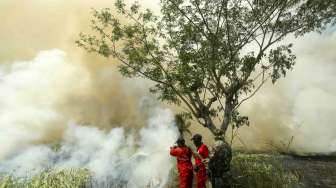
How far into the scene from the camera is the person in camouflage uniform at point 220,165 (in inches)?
685

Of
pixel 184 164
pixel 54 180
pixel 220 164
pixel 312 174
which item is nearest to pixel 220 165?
pixel 220 164

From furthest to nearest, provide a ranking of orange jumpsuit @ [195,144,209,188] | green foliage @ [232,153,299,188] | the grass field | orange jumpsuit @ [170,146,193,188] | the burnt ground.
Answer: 1. the burnt ground
2. green foliage @ [232,153,299,188]
3. the grass field
4. orange jumpsuit @ [170,146,193,188]
5. orange jumpsuit @ [195,144,209,188]

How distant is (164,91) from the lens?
2772cm

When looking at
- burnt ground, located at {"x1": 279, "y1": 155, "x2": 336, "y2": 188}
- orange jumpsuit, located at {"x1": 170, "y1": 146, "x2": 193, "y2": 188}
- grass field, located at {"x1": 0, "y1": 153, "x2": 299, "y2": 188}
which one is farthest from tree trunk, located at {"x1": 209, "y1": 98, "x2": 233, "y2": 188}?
burnt ground, located at {"x1": 279, "y1": 155, "x2": 336, "y2": 188}

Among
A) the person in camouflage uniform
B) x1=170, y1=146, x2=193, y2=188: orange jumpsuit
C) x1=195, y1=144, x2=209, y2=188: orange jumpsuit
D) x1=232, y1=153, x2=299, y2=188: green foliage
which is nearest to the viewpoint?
the person in camouflage uniform

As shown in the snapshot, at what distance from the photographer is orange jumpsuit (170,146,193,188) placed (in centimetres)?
1795

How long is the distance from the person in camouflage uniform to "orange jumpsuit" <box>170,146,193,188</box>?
0.92m

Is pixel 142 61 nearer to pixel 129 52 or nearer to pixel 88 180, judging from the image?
pixel 129 52

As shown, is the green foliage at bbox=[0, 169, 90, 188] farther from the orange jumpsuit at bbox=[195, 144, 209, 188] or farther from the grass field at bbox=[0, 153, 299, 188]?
the orange jumpsuit at bbox=[195, 144, 209, 188]

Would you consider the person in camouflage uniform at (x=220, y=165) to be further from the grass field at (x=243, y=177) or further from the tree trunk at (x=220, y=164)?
the grass field at (x=243, y=177)

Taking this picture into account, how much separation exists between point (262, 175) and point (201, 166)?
4.77m

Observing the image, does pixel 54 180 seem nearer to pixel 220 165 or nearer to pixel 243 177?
pixel 220 165

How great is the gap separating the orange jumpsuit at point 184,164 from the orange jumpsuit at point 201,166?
1.25 ft

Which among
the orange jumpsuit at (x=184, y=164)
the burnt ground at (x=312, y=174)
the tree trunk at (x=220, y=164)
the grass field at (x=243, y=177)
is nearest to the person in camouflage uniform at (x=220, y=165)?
the tree trunk at (x=220, y=164)
